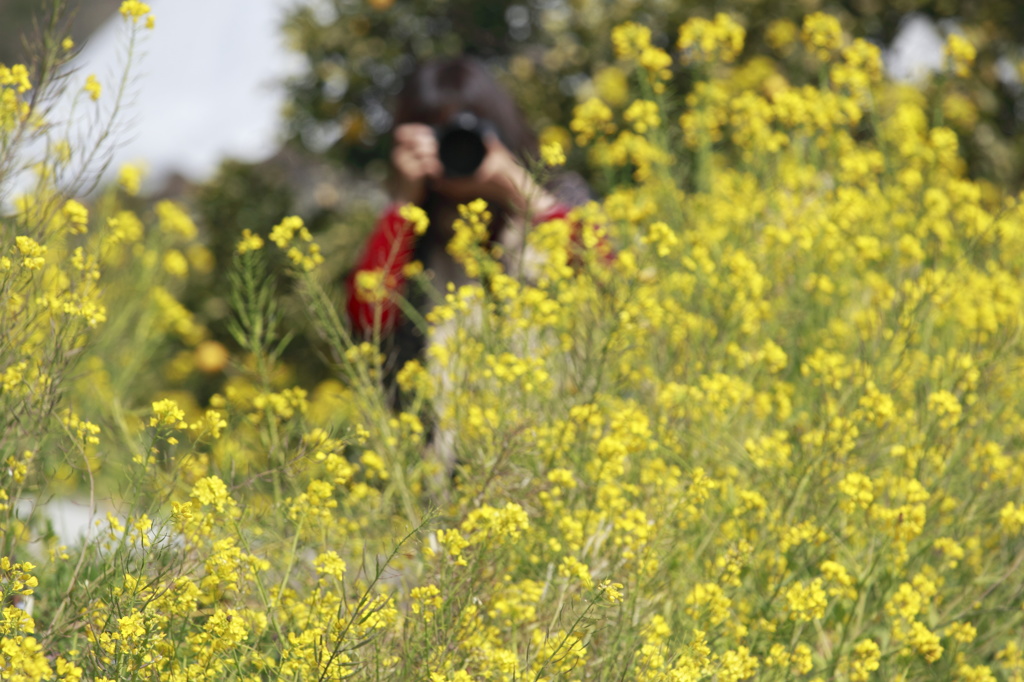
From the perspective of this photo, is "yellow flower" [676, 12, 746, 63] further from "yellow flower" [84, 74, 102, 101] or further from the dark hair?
"yellow flower" [84, 74, 102, 101]

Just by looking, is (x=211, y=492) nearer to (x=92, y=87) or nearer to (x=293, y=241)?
(x=293, y=241)

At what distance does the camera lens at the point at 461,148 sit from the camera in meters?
3.25

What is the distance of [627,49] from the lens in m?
2.96

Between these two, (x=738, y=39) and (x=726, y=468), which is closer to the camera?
(x=726, y=468)

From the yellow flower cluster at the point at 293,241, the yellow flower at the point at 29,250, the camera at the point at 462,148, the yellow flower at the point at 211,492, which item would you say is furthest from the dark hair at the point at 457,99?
the yellow flower at the point at 211,492

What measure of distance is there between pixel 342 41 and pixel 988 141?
3273 mm

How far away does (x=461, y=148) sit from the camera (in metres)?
3.26

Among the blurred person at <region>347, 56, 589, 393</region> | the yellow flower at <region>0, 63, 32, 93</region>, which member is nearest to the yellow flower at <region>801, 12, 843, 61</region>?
the blurred person at <region>347, 56, 589, 393</region>

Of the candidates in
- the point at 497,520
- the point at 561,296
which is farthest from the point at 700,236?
the point at 497,520

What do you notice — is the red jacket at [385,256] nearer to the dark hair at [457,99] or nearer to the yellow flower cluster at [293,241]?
the dark hair at [457,99]

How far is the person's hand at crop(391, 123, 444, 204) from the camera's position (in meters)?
3.26

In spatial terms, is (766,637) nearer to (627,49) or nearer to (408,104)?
(627,49)

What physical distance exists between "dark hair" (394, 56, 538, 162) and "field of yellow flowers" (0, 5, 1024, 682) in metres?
0.72

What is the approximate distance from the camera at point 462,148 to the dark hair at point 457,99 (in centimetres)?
13
